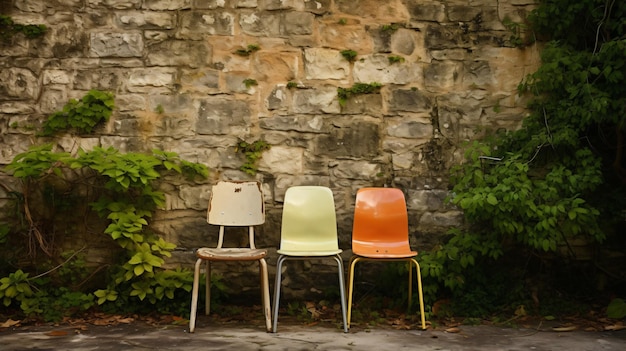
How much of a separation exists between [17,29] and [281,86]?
2.02 meters

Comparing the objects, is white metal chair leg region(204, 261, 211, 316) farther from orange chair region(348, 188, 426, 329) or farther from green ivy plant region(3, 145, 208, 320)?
orange chair region(348, 188, 426, 329)

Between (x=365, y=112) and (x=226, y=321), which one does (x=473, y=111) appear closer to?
(x=365, y=112)

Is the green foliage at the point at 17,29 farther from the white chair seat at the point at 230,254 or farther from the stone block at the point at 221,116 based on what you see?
the white chair seat at the point at 230,254

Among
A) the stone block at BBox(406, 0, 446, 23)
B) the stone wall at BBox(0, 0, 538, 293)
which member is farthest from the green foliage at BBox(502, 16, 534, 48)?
the stone block at BBox(406, 0, 446, 23)

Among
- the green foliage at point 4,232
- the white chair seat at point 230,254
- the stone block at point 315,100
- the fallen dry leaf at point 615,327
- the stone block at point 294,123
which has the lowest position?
the fallen dry leaf at point 615,327

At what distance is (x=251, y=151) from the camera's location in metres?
4.66

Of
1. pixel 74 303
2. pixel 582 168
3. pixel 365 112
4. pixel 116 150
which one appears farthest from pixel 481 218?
pixel 74 303

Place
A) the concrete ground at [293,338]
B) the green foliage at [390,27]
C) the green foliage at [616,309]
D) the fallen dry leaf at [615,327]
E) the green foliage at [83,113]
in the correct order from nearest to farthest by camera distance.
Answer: the concrete ground at [293,338] → the fallen dry leaf at [615,327] → the green foliage at [616,309] → the green foliage at [83,113] → the green foliage at [390,27]

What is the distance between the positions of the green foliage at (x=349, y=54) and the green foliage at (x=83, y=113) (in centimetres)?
178

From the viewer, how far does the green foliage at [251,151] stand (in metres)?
4.66

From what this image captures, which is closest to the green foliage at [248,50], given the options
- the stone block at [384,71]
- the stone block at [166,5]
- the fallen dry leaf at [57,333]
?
the stone block at [166,5]

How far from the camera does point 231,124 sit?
15.3ft

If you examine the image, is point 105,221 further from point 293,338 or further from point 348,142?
point 348,142

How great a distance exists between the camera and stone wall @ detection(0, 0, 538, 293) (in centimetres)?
465
